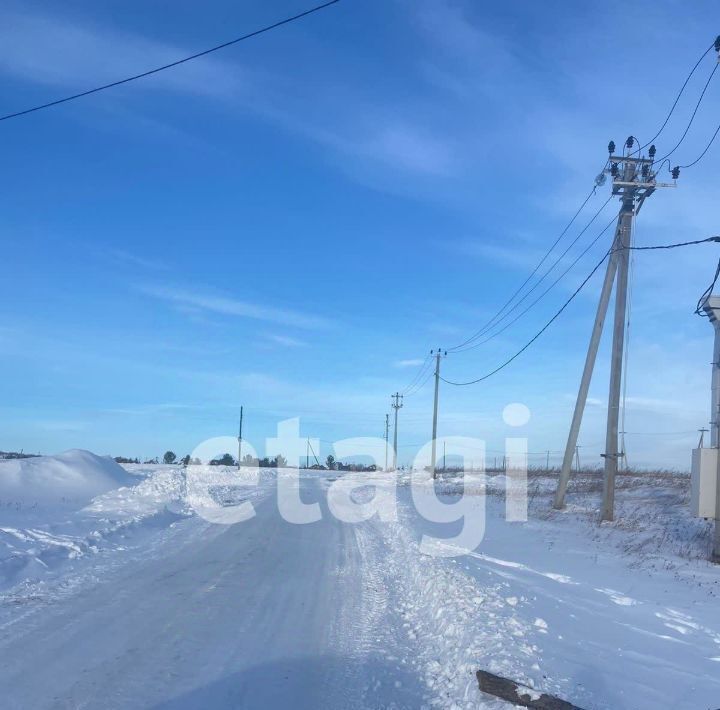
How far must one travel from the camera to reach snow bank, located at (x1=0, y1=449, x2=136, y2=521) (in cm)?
2428

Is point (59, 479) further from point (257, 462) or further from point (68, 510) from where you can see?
point (257, 462)

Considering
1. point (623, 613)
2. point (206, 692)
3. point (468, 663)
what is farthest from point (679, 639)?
point (206, 692)

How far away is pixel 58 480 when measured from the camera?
1091 inches

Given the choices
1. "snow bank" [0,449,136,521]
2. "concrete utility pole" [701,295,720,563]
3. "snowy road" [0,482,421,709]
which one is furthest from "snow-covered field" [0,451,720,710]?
"snow bank" [0,449,136,521]

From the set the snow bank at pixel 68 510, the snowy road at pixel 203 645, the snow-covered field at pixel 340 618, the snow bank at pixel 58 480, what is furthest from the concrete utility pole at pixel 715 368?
the snow bank at pixel 58 480

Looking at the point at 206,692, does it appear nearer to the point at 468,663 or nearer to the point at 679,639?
the point at 468,663

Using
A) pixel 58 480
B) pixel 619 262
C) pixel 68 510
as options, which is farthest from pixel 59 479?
pixel 619 262

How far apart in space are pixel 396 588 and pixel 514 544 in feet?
24.2

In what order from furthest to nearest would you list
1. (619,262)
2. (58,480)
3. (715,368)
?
1. (58,480)
2. (619,262)
3. (715,368)

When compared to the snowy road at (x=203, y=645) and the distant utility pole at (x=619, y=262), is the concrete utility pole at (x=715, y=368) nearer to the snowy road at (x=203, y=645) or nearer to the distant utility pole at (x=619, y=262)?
the distant utility pole at (x=619, y=262)

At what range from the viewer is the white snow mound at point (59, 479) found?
24.6 m

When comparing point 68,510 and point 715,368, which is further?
point 68,510

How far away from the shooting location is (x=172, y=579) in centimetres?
1100

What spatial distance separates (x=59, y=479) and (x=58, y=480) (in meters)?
0.16
